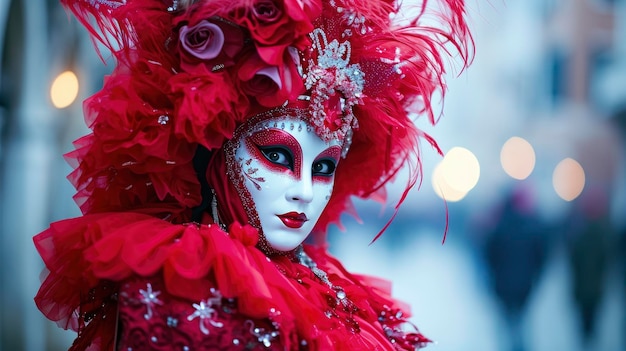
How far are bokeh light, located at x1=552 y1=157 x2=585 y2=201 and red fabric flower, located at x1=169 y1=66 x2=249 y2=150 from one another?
6.50 ft

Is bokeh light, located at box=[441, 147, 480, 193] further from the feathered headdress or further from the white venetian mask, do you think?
Answer: the white venetian mask

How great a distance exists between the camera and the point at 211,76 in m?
1.24

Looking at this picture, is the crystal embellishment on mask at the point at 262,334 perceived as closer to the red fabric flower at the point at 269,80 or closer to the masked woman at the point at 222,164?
Result: the masked woman at the point at 222,164

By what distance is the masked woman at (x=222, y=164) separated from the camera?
3.82ft

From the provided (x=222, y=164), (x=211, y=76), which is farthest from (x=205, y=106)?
(x=222, y=164)

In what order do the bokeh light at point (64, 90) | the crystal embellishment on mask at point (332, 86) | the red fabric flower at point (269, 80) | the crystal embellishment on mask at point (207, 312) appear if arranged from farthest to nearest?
the bokeh light at point (64, 90) < the crystal embellishment on mask at point (332, 86) < the red fabric flower at point (269, 80) < the crystal embellishment on mask at point (207, 312)

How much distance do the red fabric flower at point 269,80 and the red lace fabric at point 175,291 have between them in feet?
0.82

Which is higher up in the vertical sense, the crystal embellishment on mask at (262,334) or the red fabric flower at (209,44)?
the red fabric flower at (209,44)

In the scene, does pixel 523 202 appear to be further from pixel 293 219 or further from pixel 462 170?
pixel 293 219

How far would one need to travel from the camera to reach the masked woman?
1163 mm

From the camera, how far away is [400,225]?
104 inches

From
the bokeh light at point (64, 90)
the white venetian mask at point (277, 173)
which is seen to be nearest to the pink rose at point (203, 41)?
the white venetian mask at point (277, 173)

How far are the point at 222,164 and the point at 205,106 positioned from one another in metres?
0.18

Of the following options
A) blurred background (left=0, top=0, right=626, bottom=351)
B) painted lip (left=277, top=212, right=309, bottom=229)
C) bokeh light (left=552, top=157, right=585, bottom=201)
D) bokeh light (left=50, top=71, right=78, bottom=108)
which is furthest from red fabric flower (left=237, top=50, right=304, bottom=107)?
bokeh light (left=552, top=157, right=585, bottom=201)
